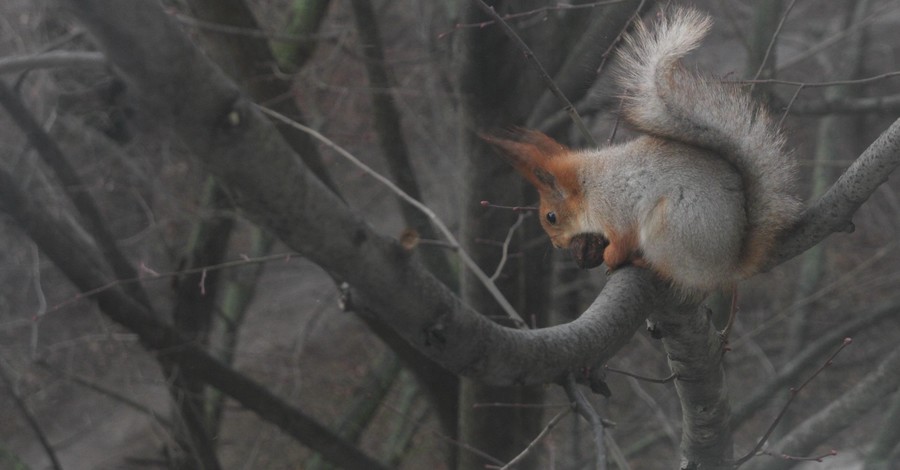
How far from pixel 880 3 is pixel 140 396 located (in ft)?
20.9

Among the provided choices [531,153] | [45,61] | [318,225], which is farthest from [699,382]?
[45,61]

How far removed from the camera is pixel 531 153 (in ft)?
7.33

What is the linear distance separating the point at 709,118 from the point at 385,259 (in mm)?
938

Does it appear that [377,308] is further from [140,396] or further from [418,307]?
[140,396]

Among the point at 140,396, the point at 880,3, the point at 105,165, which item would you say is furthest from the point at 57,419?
the point at 880,3

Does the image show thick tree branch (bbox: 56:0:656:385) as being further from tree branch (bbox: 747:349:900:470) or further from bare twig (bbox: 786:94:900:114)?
bare twig (bbox: 786:94:900:114)

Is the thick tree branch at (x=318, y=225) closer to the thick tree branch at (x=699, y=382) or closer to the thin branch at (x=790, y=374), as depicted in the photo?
the thick tree branch at (x=699, y=382)

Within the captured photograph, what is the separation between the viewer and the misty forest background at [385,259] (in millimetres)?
1479

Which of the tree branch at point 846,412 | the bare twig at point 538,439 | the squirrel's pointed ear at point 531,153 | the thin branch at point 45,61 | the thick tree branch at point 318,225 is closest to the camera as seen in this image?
the thick tree branch at point 318,225

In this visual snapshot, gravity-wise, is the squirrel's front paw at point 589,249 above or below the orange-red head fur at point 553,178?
below

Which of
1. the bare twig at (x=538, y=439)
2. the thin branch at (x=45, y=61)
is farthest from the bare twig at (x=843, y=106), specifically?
the thin branch at (x=45, y=61)

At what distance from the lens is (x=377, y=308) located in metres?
1.49

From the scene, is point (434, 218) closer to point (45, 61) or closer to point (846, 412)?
point (45, 61)

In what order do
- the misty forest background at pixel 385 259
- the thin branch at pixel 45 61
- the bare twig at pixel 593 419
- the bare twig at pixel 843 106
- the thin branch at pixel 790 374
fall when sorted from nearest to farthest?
1. the misty forest background at pixel 385 259
2. the bare twig at pixel 593 419
3. the thin branch at pixel 45 61
4. the bare twig at pixel 843 106
5. the thin branch at pixel 790 374
